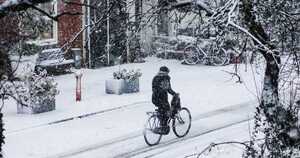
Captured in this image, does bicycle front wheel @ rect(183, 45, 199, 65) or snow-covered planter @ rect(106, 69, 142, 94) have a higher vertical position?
bicycle front wheel @ rect(183, 45, 199, 65)

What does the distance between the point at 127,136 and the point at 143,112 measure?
9.65 feet

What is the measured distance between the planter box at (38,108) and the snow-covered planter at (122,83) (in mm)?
3098

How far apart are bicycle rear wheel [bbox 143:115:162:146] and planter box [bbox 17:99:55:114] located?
13.5 feet

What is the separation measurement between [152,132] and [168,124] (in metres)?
0.55

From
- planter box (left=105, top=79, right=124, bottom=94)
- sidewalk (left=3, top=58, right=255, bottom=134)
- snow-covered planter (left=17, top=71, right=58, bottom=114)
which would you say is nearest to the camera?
sidewalk (left=3, top=58, right=255, bottom=134)

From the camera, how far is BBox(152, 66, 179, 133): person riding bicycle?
14.7m

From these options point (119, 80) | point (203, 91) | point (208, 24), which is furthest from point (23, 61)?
point (208, 24)

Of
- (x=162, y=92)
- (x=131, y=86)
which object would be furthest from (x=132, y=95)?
(x=162, y=92)

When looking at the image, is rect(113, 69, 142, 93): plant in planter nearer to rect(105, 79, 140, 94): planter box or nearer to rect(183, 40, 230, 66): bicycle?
rect(105, 79, 140, 94): planter box

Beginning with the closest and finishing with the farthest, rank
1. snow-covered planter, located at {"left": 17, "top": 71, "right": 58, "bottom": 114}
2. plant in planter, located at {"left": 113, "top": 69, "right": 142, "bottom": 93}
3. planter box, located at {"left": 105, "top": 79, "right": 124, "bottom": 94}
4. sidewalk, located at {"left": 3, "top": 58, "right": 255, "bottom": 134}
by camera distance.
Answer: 1. sidewalk, located at {"left": 3, "top": 58, "right": 255, "bottom": 134}
2. snow-covered planter, located at {"left": 17, "top": 71, "right": 58, "bottom": 114}
3. planter box, located at {"left": 105, "top": 79, "right": 124, "bottom": 94}
4. plant in planter, located at {"left": 113, "top": 69, "right": 142, "bottom": 93}

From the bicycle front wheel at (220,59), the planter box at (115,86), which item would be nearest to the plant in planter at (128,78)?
the planter box at (115,86)

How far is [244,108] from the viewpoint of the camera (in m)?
19.3

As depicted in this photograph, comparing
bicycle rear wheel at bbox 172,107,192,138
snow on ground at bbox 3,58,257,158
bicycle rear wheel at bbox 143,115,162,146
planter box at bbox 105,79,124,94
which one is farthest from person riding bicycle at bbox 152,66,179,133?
planter box at bbox 105,79,124,94

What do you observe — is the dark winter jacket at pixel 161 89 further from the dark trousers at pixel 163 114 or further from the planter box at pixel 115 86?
the planter box at pixel 115 86
